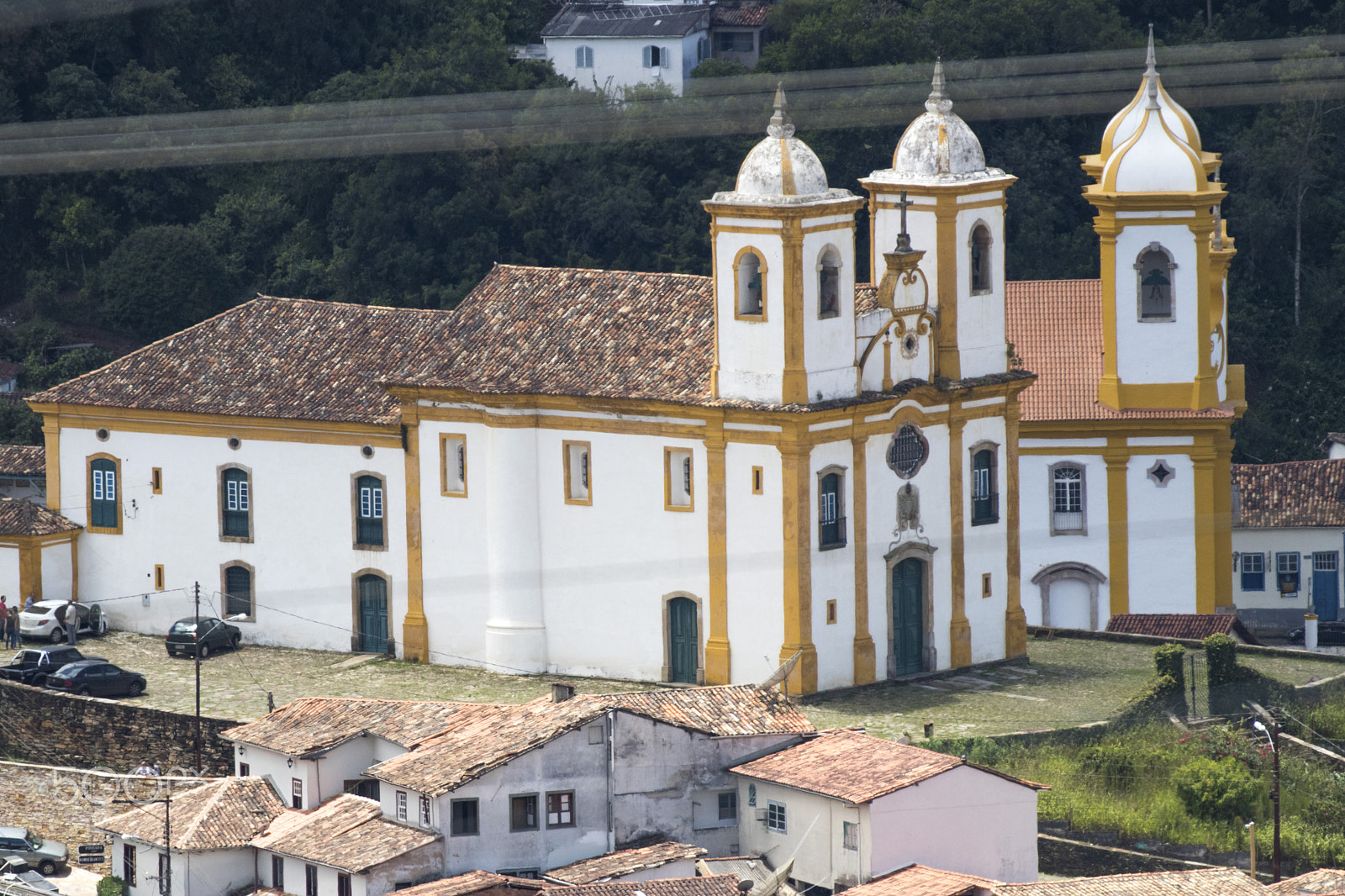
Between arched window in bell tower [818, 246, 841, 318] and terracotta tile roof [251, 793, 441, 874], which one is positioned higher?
arched window in bell tower [818, 246, 841, 318]

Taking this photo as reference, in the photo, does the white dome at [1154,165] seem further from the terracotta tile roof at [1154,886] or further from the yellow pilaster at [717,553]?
the terracotta tile roof at [1154,886]

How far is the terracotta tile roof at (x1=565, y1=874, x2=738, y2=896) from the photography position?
45.9m

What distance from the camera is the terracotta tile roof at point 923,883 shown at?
45625 millimetres

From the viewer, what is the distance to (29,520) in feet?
197

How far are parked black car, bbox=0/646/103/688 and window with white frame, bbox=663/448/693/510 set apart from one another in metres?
10.7

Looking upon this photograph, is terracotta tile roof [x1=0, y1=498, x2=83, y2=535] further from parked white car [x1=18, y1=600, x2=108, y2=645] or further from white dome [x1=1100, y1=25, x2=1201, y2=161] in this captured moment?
white dome [x1=1100, y1=25, x2=1201, y2=161]

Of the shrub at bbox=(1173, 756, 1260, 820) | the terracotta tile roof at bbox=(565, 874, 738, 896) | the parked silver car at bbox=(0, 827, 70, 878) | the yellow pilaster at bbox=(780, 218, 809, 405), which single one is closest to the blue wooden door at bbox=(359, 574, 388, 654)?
the parked silver car at bbox=(0, 827, 70, 878)

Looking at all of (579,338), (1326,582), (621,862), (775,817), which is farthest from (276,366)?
(1326,582)

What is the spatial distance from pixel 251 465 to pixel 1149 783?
1686 cm

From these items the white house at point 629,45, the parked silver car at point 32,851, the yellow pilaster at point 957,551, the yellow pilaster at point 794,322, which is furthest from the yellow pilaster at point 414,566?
the white house at point 629,45

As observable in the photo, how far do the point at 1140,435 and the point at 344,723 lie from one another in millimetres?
18180

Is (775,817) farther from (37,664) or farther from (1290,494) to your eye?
(1290,494)

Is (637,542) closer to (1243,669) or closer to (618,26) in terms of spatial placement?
(1243,669)

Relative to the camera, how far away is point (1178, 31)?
90.1 metres
